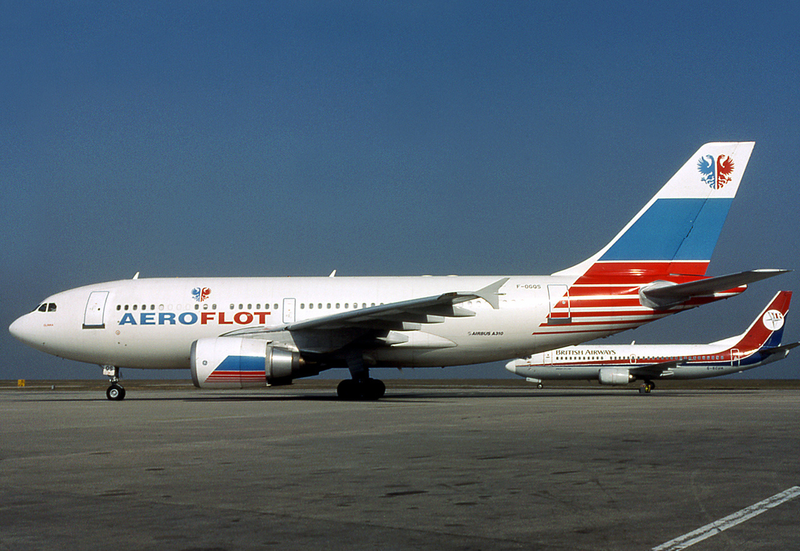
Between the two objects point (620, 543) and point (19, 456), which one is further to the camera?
point (19, 456)

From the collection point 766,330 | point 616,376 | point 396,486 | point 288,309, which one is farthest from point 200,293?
point 766,330

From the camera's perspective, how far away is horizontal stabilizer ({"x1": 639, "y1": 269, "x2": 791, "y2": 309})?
2002 centimetres

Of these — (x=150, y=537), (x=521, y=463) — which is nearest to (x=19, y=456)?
(x=150, y=537)

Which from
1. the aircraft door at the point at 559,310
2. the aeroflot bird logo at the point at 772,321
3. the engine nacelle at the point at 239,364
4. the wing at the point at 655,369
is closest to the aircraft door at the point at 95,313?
the engine nacelle at the point at 239,364

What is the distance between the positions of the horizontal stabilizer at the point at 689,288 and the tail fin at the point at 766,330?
24.2m

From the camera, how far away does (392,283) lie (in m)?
23.1

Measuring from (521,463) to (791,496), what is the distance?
255 cm

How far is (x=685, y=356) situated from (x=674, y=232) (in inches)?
902

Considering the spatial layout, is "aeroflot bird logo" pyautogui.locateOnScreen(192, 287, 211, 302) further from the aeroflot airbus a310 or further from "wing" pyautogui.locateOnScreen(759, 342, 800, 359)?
"wing" pyautogui.locateOnScreen(759, 342, 800, 359)

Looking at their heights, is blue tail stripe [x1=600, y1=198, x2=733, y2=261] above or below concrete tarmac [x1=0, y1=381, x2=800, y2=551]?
above

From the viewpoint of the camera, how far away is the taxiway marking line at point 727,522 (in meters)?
4.18

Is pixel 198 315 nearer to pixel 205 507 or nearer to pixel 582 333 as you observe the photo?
pixel 582 333

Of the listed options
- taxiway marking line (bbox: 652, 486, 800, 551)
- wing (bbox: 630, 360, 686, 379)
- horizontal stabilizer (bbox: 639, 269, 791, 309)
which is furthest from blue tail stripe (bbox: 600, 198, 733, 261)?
wing (bbox: 630, 360, 686, 379)

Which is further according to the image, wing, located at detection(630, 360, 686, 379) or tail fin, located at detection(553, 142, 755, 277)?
wing, located at detection(630, 360, 686, 379)
